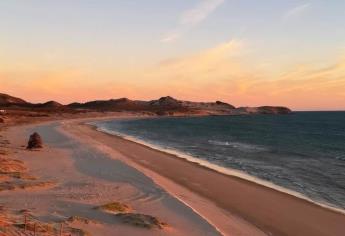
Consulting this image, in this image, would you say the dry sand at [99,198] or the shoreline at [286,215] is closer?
the dry sand at [99,198]

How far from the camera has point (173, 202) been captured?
1917 cm

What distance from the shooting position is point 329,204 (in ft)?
Result: 71.9

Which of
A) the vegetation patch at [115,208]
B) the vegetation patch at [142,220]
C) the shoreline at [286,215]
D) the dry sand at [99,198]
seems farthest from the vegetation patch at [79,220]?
the shoreline at [286,215]

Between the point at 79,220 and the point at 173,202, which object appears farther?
A: the point at 173,202

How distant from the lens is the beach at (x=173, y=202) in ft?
51.7

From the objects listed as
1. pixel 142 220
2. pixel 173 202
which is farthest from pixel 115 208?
pixel 173 202

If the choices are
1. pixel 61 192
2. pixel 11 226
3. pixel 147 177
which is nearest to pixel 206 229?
pixel 11 226

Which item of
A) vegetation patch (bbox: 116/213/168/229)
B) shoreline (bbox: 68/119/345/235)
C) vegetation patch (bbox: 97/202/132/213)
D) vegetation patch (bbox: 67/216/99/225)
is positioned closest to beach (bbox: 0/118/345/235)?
shoreline (bbox: 68/119/345/235)

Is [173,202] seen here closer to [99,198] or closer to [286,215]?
[99,198]

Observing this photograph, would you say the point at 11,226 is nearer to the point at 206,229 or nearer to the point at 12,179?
the point at 206,229

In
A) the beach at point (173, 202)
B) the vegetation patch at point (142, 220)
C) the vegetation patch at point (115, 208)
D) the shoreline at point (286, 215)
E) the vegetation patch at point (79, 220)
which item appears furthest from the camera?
the shoreline at point (286, 215)

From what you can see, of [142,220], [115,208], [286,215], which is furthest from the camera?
[286,215]

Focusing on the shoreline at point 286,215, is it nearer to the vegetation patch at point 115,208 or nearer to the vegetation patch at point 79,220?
the vegetation patch at point 115,208

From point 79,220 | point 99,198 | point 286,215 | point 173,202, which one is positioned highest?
point 79,220
